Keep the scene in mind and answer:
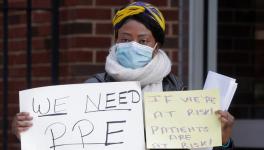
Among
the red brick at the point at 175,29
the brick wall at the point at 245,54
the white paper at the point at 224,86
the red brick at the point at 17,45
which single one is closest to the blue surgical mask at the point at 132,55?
the white paper at the point at 224,86

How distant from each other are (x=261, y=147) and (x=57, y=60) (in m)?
1.54

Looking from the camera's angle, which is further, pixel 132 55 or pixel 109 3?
pixel 109 3

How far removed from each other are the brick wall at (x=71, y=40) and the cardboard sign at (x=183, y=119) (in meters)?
1.53

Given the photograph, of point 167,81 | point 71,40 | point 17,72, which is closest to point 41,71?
point 17,72

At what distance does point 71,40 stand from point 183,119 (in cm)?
167

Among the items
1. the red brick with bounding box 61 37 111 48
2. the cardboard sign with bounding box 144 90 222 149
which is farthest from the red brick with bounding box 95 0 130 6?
the cardboard sign with bounding box 144 90 222 149

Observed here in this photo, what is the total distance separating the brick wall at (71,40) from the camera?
475cm

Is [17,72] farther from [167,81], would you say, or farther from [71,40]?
[167,81]

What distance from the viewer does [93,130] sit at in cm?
328

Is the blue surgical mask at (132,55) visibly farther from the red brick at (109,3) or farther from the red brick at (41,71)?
the red brick at (41,71)

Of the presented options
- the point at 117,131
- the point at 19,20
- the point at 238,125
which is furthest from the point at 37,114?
the point at 238,125

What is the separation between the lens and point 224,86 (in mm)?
3398

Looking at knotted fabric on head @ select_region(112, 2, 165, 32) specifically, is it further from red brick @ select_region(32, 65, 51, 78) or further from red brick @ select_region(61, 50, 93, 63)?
red brick @ select_region(32, 65, 51, 78)

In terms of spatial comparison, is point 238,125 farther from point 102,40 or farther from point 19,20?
point 19,20
